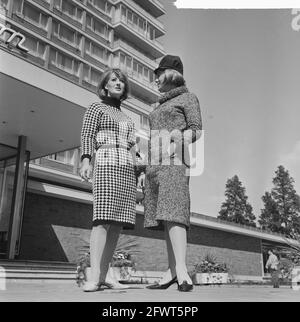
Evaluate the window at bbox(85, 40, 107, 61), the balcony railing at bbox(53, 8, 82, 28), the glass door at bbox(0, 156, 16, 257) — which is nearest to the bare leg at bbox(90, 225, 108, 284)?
the glass door at bbox(0, 156, 16, 257)

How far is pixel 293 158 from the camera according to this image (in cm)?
235

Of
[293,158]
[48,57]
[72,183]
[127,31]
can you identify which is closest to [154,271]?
[72,183]

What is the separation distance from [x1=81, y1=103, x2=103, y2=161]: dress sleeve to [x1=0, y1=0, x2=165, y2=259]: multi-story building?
51 centimetres

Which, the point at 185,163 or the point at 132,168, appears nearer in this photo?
the point at 185,163

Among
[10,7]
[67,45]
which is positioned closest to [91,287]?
[10,7]

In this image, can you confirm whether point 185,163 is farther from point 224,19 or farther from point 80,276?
point 80,276

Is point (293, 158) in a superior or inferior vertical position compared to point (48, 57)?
inferior

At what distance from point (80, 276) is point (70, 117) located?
3.55m

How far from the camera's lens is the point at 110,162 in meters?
2.15

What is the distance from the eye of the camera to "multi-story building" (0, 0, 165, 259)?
6.26m

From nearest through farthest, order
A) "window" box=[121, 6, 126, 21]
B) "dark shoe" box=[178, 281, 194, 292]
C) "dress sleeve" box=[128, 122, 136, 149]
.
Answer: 1. "dark shoe" box=[178, 281, 194, 292]
2. "dress sleeve" box=[128, 122, 136, 149]
3. "window" box=[121, 6, 126, 21]

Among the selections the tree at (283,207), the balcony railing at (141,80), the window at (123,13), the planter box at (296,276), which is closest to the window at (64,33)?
the window at (123,13)

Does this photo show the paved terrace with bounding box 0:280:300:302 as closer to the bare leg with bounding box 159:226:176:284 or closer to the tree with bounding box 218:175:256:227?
the bare leg with bounding box 159:226:176:284

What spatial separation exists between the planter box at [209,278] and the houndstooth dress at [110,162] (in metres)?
6.17
